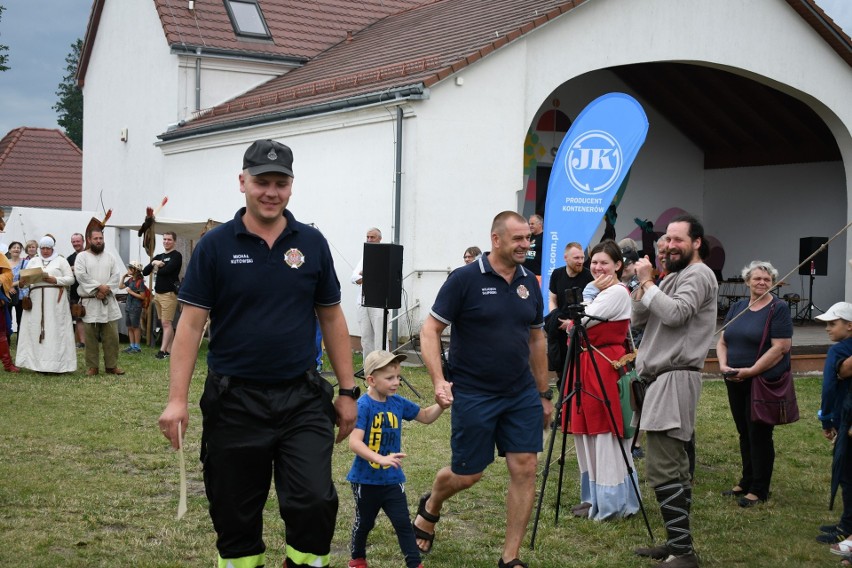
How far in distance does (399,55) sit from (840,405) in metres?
13.6

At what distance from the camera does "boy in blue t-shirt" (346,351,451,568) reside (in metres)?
5.63

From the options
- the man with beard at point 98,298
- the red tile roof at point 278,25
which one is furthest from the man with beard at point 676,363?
the red tile roof at point 278,25

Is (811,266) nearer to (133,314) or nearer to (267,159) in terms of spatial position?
(133,314)

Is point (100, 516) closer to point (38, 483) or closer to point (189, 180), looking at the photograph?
point (38, 483)

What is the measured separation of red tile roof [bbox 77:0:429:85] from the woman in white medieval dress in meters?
9.92

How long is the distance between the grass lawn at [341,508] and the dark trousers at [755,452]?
0.18 m

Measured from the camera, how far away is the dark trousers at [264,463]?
437 cm

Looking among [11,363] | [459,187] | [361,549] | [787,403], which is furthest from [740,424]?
[11,363]

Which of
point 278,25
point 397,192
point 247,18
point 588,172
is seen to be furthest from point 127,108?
point 588,172

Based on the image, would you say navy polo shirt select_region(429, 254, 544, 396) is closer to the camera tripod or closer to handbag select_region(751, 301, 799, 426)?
the camera tripod

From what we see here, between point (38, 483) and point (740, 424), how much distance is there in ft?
17.9

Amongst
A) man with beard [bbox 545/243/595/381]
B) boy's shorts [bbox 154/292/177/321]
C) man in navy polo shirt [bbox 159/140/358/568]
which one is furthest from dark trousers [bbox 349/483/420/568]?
boy's shorts [bbox 154/292/177/321]

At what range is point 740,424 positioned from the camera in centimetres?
834

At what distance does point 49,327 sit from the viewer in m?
14.6
